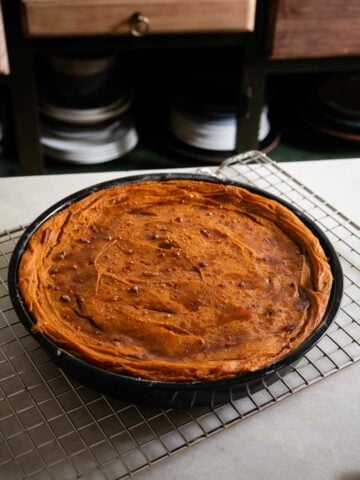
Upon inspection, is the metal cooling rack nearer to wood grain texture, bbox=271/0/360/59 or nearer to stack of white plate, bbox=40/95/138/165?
wood grain texture, bbox=271/0/360/59

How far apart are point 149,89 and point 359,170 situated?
1346 mm

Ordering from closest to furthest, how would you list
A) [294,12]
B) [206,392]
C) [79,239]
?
[206,392], [79,239], [294,12]

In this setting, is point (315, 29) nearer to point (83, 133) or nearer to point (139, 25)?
point (139, 25)

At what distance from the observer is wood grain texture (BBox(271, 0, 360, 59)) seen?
5.72ft

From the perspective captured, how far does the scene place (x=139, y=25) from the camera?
1.67m

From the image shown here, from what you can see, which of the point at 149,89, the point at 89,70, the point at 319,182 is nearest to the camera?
the point at 319,182

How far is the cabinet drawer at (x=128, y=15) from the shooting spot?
1.62 m

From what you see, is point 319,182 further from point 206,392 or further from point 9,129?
point 9,129

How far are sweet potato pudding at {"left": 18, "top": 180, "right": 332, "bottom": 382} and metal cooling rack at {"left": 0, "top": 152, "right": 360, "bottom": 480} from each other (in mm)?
82

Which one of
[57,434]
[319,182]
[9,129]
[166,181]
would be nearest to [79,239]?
[166,181]

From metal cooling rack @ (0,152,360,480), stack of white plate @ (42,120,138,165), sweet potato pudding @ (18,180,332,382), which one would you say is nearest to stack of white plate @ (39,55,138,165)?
stack of white plate @ (42,120,138,165)

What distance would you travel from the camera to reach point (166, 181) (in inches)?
43.5

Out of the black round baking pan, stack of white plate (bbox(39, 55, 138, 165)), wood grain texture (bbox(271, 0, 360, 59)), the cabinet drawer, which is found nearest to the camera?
the black round baking pan

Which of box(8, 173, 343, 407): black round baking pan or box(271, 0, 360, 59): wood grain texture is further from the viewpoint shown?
box(271, 0, 360, 59): wood grain texture
